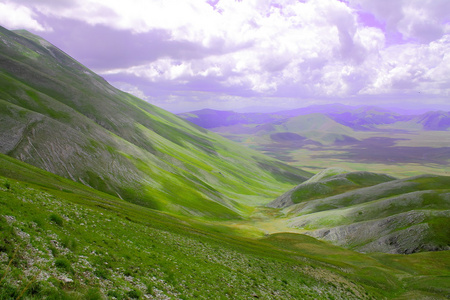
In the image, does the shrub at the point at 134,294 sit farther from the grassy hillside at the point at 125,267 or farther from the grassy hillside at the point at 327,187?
the grassy hillside at the point at 327,187

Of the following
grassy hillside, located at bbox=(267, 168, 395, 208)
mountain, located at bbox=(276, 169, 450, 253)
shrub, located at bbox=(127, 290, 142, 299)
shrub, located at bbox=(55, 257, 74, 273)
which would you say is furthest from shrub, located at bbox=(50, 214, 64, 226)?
grassy hillside, located at bbox=(267, 168, 395, 208)

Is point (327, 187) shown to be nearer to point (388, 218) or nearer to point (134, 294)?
point (388, 218)

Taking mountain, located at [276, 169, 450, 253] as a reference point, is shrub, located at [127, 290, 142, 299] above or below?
above

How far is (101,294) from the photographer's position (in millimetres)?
14469

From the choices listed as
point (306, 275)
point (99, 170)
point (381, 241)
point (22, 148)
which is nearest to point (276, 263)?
point (306, 275)

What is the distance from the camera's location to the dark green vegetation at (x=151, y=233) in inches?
658

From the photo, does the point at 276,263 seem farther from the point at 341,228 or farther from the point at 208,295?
the point at 341,228

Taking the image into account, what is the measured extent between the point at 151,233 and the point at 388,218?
7920 cm

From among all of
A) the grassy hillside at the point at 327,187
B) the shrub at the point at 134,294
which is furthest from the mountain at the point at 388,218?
the shrub at the point at 134,294

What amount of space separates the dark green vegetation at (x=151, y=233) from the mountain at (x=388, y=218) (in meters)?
0.58

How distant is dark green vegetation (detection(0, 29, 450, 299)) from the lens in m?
16.7

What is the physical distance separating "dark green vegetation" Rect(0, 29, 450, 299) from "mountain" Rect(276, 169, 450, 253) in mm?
582

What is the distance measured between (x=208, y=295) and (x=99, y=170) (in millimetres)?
86435

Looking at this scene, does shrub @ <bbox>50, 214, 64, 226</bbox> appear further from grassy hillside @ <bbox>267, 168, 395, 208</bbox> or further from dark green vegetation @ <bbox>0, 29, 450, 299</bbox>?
grassy hillside @ <bbox>267, 168, 395, 208</bbox>
